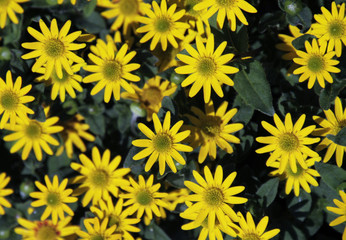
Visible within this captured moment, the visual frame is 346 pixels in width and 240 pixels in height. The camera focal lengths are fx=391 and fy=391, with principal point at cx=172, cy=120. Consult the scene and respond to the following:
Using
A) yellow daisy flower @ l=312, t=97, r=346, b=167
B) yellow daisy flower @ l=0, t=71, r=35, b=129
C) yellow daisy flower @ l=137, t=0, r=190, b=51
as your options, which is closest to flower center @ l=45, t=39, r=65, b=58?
yellow daisy flower @ l=0, t=71, r=35, b=129

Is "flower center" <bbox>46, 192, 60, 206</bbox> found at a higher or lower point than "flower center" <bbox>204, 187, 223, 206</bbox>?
higher

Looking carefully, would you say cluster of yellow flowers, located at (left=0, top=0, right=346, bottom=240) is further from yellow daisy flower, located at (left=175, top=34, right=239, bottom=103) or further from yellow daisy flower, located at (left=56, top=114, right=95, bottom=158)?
yellow daisy flower, located at (left=56, top=114, right=95, bottom=158)

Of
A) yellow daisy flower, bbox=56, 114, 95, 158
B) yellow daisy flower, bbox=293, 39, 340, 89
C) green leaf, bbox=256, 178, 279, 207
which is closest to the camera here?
yellow daisy flower, bbox=293, 39, 340, 89

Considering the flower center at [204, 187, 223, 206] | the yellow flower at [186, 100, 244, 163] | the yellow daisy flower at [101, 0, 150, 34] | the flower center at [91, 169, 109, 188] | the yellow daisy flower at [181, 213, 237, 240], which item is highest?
the yellow daisy flower at [101, 0, 150, 34]

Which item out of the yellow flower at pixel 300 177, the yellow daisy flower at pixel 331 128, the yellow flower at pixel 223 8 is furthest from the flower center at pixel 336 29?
the yellow flower at pixel 300 177

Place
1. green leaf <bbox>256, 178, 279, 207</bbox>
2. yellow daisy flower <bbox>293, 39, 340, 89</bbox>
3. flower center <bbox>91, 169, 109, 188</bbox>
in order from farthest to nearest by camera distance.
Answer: flower center <bbox>91, 169, 109, 188</bbox>, green leaf <bbox>256, 178, 279, 207</bbox>, yellow daisy flower <bbox>293, 39, 340, 89</bbox>

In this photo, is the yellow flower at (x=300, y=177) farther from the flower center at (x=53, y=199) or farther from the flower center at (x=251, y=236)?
the flower center at (x=53, y=199)

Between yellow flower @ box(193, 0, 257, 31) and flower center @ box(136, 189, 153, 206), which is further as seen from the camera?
flower center @ box(136, 189, 153, 206)

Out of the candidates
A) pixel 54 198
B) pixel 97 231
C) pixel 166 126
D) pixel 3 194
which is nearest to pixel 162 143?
pixel 166 126
